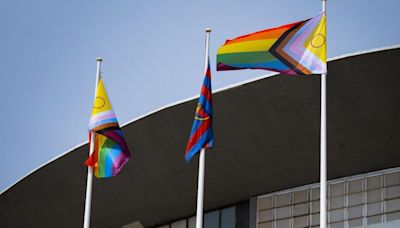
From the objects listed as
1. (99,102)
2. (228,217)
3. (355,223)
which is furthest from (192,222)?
(99,102)

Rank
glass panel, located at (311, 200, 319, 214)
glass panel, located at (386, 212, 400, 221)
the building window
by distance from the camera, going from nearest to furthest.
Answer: glass panel, located at (386, 212, 400, 221)
the building window
glass panel, located at (311, 200, 319, 214)

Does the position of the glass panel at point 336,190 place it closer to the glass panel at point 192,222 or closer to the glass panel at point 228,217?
the glass panel at point 228,217

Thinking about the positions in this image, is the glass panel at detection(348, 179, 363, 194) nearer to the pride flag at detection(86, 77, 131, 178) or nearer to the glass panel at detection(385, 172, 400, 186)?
the glass panel at detection(385, 172, 400, 186)

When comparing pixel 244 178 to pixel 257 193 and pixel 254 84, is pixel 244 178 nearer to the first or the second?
pixel 257 193

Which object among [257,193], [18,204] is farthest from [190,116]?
[18,204]

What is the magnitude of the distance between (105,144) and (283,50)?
13.1 feet

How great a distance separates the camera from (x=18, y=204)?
3372 centimetres

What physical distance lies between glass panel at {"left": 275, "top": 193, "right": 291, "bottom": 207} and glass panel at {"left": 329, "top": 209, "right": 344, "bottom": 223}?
141 centimetres

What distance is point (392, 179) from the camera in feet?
95.2

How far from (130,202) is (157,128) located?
320cm

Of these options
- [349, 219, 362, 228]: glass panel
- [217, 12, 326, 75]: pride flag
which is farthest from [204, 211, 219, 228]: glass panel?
[217, 12, 326, 75]: pride flag

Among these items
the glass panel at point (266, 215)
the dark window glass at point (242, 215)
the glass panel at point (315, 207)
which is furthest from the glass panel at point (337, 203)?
the dark window glass at point (242, 215)

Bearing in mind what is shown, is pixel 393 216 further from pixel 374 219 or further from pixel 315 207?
pixel 315 207

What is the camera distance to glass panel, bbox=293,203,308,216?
98.5ft
